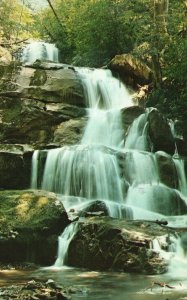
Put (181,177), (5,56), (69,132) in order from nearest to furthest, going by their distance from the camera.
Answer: (181,177) → (69,132) → (5,56)

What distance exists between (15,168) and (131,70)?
7.95 m

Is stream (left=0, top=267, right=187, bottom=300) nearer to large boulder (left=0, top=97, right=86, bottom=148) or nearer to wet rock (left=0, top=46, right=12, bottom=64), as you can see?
large boulder (left=0, top=97, right=86, bottom=148)

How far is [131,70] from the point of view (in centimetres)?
1958

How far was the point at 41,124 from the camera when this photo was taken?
16.4 metres

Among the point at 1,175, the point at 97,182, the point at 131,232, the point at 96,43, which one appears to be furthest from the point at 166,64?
the point at 131,232

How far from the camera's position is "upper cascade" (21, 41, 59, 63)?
24359 millimetres

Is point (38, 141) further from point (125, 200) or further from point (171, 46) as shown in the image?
point (171, 46)

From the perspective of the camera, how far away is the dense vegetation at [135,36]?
56.1ft

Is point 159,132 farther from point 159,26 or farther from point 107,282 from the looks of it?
point 107,282

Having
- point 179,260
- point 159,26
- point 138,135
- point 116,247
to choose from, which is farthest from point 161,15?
point 179,260

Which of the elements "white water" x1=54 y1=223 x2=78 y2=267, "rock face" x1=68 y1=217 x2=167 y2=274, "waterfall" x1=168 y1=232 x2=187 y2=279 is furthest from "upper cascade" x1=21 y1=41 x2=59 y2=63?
"waterfall" x1=168 y1=232 x2=187 y2=279

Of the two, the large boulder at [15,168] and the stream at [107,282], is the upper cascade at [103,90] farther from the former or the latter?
the stream at [107,282]

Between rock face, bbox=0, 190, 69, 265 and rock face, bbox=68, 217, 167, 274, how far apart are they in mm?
486

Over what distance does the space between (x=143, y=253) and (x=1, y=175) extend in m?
6.30
